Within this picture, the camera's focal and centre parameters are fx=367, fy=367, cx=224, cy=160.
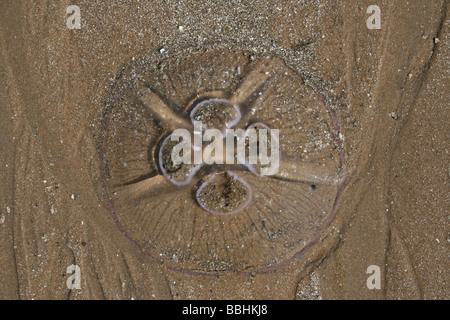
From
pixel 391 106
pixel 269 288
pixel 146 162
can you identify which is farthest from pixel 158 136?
pixel 391 106

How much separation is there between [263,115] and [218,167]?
830mm

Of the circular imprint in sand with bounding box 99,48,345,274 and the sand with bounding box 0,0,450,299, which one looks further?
the sand with bounding box 0,0,450,299

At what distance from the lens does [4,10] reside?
4.59 metres

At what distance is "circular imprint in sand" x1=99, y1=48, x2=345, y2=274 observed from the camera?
4336 millimetres

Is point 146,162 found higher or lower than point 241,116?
lower

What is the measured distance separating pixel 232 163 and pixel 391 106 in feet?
6.91

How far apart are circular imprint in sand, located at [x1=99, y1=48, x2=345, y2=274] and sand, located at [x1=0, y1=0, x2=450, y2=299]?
53 millimetres

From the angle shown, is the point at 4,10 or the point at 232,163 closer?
the point at 232,163

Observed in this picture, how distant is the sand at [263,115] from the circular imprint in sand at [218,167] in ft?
0.17

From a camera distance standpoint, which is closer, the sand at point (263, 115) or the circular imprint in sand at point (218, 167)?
the circular imprint in sand at point (218, 167)

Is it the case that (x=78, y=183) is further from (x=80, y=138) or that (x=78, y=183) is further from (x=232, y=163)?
(x=232, y=163)

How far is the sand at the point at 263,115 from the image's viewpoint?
176 inches

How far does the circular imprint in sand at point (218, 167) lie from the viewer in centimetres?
434

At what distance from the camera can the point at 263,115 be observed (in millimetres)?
4410
